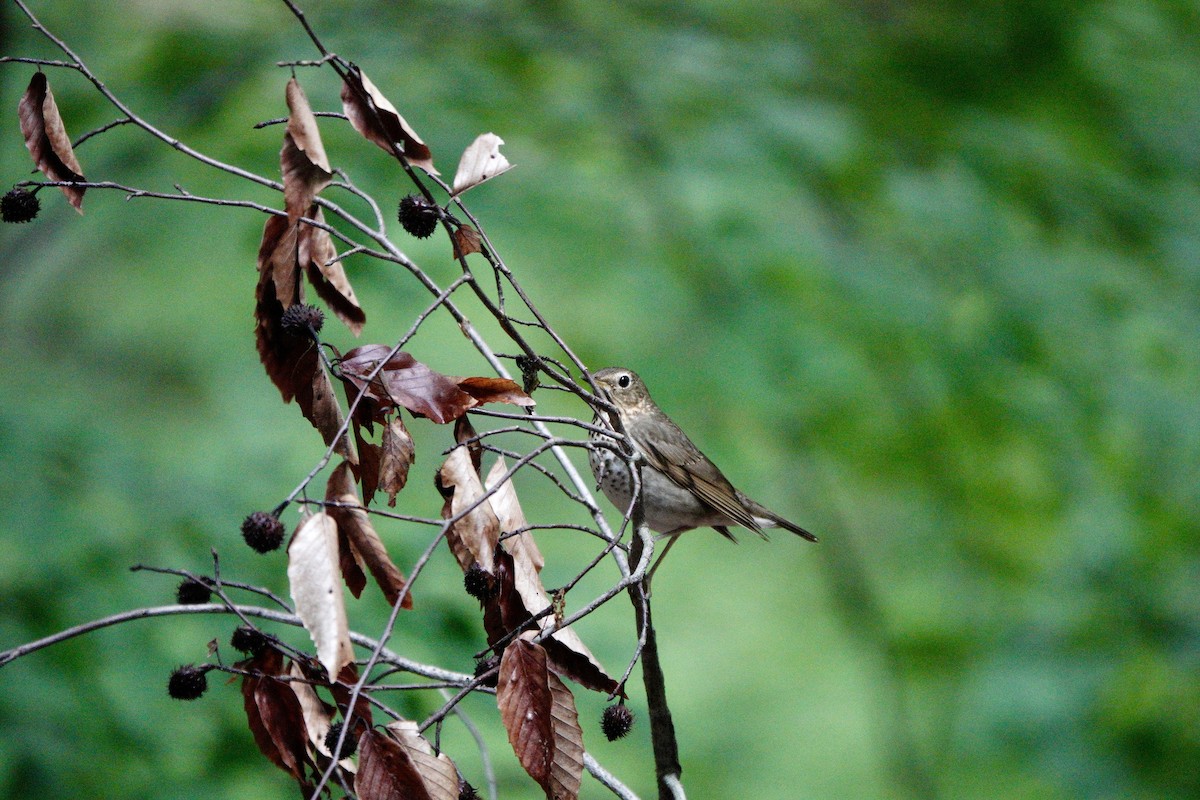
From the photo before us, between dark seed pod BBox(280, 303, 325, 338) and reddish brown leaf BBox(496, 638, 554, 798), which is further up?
dark seed pod BBox(280, 303, 325, 338)

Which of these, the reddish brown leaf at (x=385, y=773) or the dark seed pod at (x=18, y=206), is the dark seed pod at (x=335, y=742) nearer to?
the reddish brown leaf at (x=385, y=773)

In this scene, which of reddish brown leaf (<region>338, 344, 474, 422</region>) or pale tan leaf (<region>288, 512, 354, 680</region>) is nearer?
pale tan leaf (<region>288, 512, 354, 680</region>)

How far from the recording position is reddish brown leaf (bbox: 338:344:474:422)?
1431mm

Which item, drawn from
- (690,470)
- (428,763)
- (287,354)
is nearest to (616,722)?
(428,763)

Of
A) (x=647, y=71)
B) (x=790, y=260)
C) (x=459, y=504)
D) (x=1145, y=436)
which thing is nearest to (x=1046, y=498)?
(x=1145, y=436)

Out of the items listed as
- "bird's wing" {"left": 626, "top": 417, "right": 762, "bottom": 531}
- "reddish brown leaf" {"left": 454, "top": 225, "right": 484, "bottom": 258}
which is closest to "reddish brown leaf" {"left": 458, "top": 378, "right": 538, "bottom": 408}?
"reddish brown leaf" {"left": 454, "top": 225, "right": 484, "bottom": 258}

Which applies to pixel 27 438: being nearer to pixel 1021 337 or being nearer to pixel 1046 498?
pixel 1021 337

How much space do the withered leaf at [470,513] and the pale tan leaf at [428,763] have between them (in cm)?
22

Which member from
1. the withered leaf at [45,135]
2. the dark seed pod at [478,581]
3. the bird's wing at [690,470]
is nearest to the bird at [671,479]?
the bird's wing at [690,470]

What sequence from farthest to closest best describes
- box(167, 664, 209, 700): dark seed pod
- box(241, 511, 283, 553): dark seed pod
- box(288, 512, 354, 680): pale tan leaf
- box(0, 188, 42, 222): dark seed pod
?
box(0, 188, 42, 222): dark seed pod → box(167, 664, 209, 700): dark seed pod → box(241, 511, 283, 553): dark seed pod → box(288, 512, 354, 680): pale tan leaf

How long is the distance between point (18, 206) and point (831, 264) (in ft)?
10.8

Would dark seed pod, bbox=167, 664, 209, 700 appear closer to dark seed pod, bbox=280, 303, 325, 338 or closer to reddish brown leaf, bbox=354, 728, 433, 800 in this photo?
reddish brown leaf, bbox=354, 728, 433, 800

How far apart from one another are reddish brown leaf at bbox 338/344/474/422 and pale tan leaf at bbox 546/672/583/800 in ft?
1.20

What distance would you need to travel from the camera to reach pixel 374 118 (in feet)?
4.65
